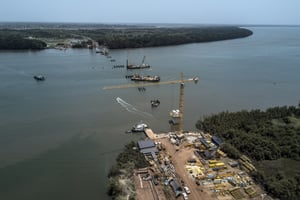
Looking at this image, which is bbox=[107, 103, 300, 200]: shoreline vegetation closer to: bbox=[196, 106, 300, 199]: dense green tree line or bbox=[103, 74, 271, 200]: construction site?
bbox=[196, 106, 300, 199]: dense green tree line

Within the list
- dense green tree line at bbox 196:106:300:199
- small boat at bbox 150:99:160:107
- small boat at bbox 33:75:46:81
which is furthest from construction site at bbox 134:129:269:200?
small boat at bbox 33:75:46:81

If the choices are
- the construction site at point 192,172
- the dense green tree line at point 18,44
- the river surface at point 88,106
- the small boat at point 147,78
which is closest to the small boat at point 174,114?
the river surface at point 88,106

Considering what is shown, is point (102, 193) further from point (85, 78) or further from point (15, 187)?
point (85, 78)

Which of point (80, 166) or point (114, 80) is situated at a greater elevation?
point (114, 80)

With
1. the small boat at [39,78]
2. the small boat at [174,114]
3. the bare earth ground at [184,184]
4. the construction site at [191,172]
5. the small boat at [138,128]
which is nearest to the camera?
the bare earth ground at [184,184]

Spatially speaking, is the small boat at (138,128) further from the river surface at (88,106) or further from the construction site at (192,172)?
the construction site at (192,172)

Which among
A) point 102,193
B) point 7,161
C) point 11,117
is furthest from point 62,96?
point 102,193
